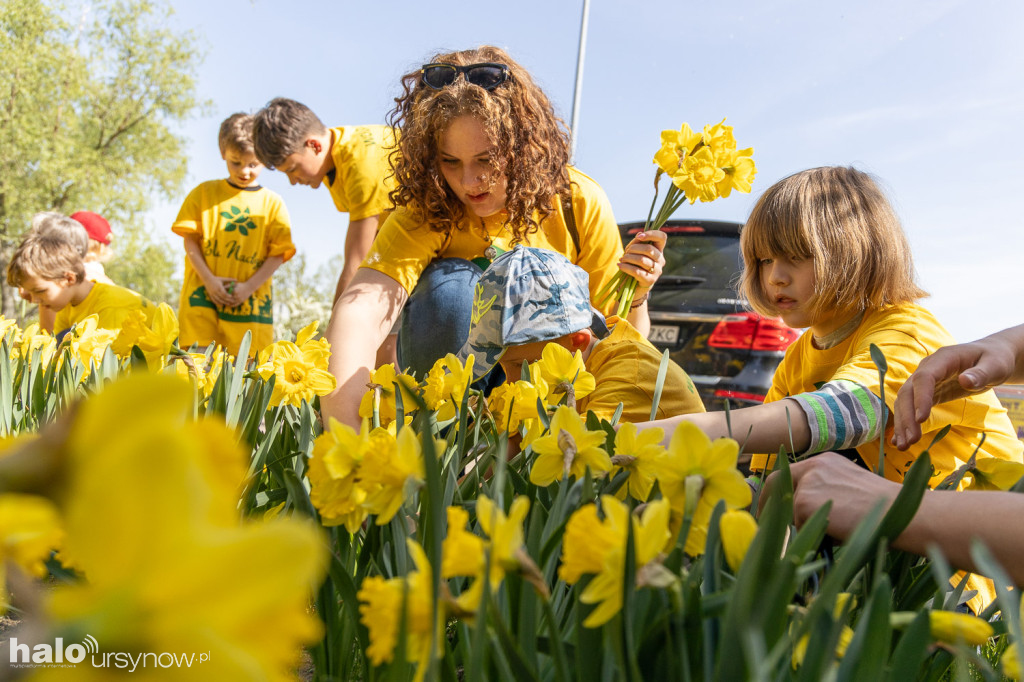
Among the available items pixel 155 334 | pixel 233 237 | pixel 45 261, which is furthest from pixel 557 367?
pixel 233 237

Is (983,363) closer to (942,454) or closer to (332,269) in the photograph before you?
(942,454)

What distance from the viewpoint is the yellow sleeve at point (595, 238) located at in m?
2.07

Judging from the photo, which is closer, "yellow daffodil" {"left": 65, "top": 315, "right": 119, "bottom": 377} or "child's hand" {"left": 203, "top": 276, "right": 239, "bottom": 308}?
"yellow daffodil" {"left": 65, "top": 315, "right": 119, "bottom": 377}

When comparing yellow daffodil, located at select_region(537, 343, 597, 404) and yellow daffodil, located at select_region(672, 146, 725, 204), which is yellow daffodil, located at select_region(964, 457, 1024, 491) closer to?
yellow daffodil, located at select_region(537, 343, 597, 404)

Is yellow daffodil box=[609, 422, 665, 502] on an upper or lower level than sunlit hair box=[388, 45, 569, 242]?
lower

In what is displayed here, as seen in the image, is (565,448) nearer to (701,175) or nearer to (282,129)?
(701,175)

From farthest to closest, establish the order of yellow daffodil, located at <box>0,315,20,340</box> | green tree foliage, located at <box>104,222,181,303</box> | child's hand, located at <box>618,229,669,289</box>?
1. green tree foliage, located at <box>104,222,181,303</box>
2. yellow daffodil, located at <box>0,315,20,340</box>
3. child's hand, located at <box>618,229,669,289</box>

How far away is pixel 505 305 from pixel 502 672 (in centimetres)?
116

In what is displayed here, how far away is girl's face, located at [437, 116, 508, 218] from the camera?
1866 millimetres

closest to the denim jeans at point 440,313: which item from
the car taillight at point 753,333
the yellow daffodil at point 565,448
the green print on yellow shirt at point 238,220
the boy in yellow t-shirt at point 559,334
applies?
the boy in yellow t-shirt at point 559,334

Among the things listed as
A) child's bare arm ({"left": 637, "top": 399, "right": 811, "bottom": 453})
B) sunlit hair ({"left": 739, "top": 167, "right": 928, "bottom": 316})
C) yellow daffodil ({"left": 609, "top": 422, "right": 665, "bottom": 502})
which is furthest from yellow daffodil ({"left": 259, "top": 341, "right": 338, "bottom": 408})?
sunlit hair ({"left": 739, "top": 167, "right": 928, "bottom": 316})

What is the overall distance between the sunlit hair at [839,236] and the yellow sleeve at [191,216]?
9.94ft

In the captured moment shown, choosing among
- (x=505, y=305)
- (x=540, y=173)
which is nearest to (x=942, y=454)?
(x=505, y=305)

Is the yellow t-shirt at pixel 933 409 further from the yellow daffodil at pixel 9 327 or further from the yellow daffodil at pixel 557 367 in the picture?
the yellow daffodil at pixel 9 327
